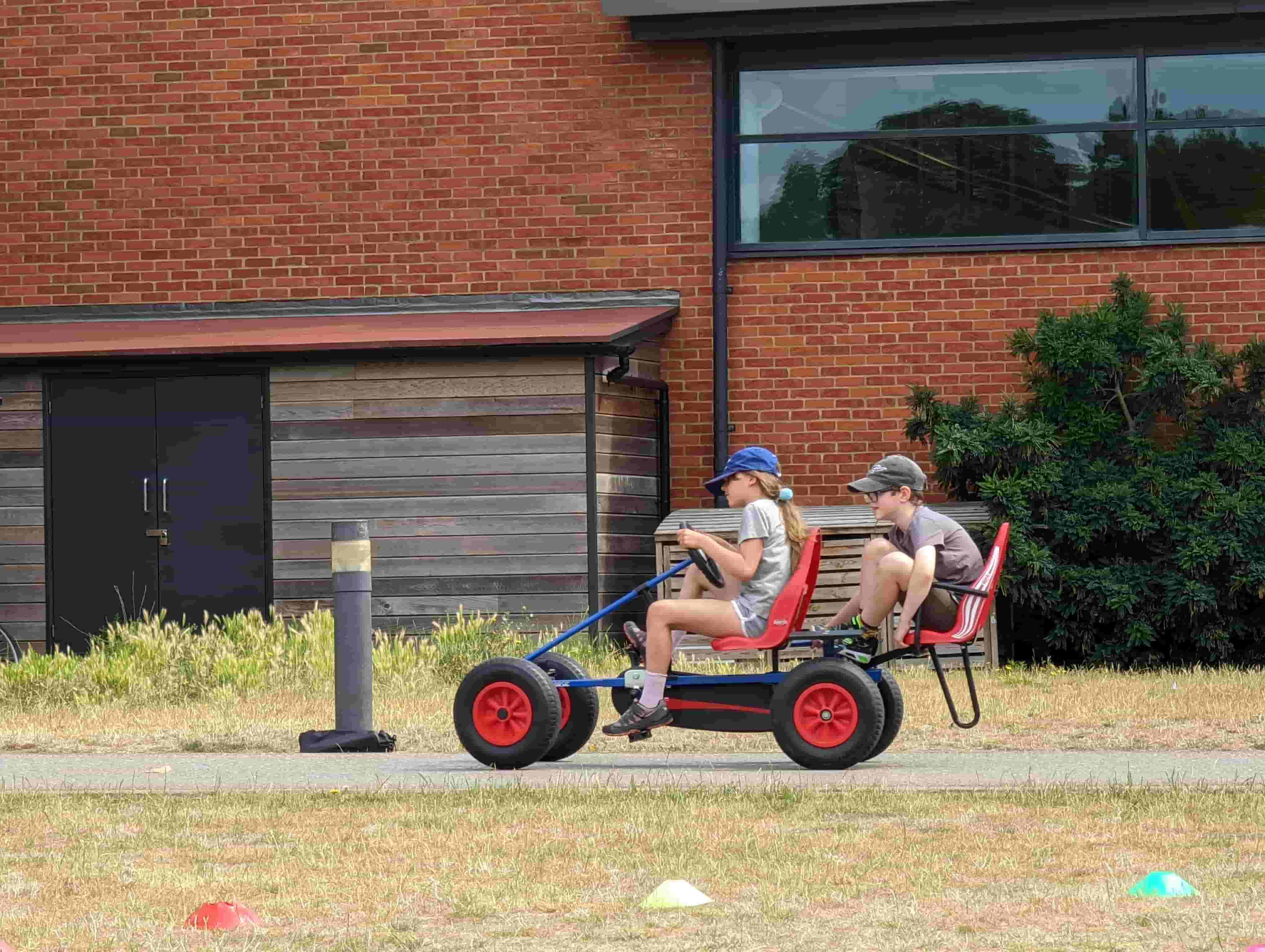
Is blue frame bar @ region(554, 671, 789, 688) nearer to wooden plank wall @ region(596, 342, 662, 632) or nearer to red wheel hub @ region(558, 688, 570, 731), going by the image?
red wheel hub @ region(558, 688, 570, 731)

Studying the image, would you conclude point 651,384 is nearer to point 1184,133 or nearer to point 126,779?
point 1184,133

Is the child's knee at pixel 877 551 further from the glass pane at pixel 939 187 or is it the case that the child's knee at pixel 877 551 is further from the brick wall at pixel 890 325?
the glass pane at pixel 939 187

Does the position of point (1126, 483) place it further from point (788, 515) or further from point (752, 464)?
point (752, 464)

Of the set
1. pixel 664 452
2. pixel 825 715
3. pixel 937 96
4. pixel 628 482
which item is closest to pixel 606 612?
pixel 825 715

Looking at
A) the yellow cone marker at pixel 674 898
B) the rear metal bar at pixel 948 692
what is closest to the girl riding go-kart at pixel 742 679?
the rear metal bar at pixel 948 692

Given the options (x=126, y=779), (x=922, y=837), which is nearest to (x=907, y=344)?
(x=126, y=779)

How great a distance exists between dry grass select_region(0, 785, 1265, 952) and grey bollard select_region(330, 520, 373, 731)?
2.08m

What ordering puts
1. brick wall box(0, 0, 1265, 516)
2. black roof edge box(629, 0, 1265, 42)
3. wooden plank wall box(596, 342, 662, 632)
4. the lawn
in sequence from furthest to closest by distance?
brick wall box(0, 0, 1265, 516) < black roof edge box(629, 0, 1265, 42) < wooden plank wall box(596, 342, 662, 632) < the lawn

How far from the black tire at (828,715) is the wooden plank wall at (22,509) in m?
9.03

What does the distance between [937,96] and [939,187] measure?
2.35 ft

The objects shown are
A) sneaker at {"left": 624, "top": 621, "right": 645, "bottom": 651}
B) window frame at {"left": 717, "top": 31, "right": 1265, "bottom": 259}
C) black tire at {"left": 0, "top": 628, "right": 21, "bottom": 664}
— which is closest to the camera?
sneaker at {"left": 624, "top": 621, "right": 645, "bottom": 651}

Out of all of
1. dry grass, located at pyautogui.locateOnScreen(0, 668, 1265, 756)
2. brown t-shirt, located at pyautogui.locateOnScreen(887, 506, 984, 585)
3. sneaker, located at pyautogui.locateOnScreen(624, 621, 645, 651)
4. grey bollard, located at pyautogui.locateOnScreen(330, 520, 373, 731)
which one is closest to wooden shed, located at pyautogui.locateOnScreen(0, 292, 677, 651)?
dry grass, located at pyautogui.locateOnScreen(0, 668, 1265, 756)

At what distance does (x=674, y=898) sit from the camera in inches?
216

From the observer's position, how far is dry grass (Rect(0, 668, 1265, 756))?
10.0 metres
